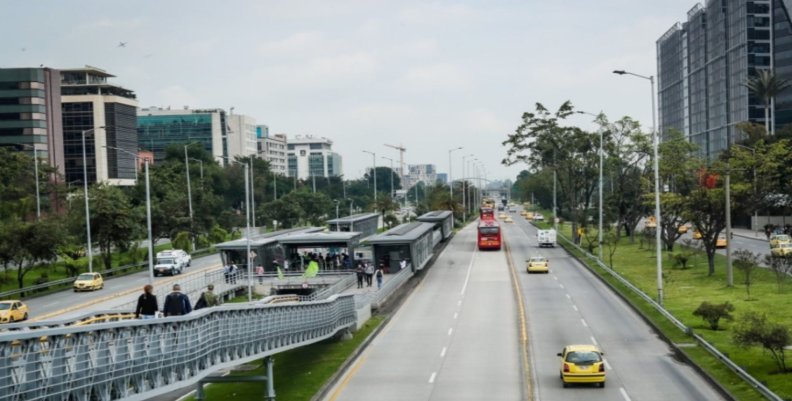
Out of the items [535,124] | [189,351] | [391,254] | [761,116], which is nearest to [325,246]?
[391,254]

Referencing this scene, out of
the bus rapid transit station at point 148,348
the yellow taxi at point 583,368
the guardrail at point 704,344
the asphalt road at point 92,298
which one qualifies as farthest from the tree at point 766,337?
the asphalt road at point 92,298

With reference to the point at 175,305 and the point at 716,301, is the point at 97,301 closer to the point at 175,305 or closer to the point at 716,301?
the point at 175,305

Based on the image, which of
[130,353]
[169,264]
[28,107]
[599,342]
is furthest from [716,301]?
[28,107]

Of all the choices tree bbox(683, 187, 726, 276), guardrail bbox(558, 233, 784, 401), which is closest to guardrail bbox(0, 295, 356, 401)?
guardrail bbox(558, 233, 784, 401)

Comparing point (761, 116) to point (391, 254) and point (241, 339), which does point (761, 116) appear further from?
point (241, 339)

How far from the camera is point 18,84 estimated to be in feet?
398

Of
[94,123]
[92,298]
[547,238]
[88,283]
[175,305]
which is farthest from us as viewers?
[94,123]

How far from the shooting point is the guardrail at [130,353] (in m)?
14.7

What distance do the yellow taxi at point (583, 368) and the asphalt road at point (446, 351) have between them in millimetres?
1594

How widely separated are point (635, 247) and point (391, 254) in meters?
35.0

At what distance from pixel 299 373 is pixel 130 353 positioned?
16008 millimetres

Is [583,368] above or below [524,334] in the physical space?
above

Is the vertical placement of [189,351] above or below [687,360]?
above

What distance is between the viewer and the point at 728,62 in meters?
159
